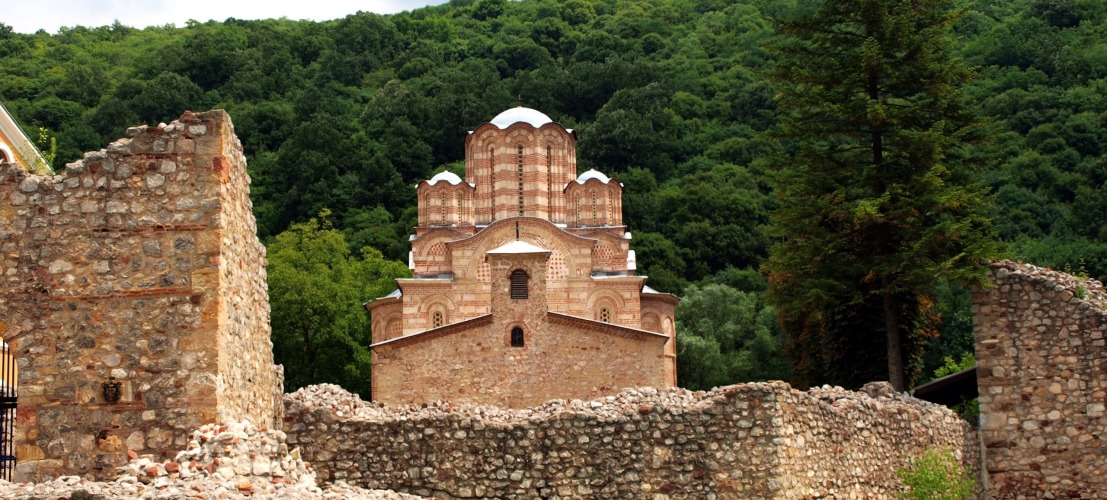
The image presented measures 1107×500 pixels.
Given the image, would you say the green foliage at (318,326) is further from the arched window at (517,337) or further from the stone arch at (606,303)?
the arched window at (517,337)

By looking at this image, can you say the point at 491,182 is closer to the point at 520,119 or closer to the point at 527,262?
the point at 520,119

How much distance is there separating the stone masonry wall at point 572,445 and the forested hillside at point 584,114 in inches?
960

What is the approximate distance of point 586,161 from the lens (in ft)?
203

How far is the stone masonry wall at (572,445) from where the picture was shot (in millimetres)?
9156

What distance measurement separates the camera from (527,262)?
24875mm

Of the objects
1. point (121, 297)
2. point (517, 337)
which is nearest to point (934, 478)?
point (121, 297)

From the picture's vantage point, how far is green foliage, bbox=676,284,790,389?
38.2 metres

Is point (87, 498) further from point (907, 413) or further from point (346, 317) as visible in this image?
point (346, 317)

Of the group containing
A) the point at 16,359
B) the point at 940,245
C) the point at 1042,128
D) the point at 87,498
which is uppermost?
the point at 1042,128

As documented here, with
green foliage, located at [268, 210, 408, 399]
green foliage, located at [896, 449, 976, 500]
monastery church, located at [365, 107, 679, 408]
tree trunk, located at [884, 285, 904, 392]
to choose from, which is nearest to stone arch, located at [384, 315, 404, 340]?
monastery church, located at [365, 107, 679, 408]

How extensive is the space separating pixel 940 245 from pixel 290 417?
26.1 ft

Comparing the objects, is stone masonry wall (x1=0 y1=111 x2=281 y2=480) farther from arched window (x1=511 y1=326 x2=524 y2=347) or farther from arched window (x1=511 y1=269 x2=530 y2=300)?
arched window (x1=511 y1=269 x2=530 y2=300)

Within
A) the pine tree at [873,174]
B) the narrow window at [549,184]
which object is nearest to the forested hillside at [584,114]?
the narrow window at [549,184]

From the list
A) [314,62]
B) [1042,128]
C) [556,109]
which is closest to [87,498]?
[1042,128]
